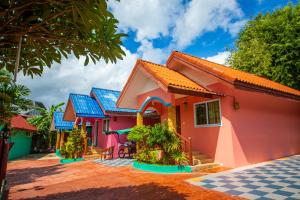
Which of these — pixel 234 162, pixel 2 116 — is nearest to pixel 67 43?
pixel 2 116

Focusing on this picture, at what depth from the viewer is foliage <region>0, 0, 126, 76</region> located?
9.25 ft

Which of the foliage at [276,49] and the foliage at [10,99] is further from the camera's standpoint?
the foliage at [276,49]

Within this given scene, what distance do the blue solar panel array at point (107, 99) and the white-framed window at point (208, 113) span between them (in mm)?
7477

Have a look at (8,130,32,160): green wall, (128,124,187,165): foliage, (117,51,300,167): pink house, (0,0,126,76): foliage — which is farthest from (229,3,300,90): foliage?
(8,130,32,160): green wall

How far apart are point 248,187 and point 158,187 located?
2.51 meters

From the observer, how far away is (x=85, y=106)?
53.9 ft

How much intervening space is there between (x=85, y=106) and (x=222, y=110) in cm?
1172

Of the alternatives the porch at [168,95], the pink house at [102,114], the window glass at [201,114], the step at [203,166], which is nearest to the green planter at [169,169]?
the step at [203,166]

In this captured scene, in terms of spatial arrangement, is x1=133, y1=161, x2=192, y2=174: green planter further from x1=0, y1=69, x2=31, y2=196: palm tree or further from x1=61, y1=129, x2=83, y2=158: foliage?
x1=61, y1=129, x2=83, y2=158: foliage

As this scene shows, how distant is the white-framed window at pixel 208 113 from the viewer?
29.8ft

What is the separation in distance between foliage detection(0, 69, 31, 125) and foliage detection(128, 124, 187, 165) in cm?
582

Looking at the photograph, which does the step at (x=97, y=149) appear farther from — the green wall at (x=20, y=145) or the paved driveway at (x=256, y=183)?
the paved driveway at (x=256, y=183)

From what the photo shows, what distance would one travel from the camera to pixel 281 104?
1163 centimetres

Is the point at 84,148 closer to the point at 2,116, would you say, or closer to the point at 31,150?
the point at 2,116
